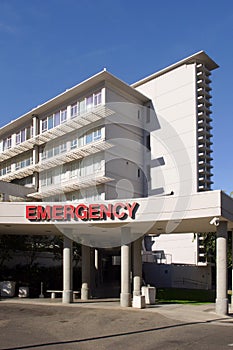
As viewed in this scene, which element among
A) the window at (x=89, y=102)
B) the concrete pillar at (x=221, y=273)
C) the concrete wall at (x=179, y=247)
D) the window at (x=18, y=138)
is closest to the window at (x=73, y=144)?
the window at (x=89, y=102)

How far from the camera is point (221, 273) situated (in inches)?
895

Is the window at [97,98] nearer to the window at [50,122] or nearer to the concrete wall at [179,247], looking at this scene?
the window at [50,122]

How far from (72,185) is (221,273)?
111 ft

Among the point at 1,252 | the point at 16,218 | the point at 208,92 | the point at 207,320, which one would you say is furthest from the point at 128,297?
the point at 208,92

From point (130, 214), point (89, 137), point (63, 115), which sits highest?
point (63, 115)

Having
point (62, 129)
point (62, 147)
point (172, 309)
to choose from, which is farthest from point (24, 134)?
point (172, 309)

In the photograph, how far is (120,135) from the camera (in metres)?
55.2

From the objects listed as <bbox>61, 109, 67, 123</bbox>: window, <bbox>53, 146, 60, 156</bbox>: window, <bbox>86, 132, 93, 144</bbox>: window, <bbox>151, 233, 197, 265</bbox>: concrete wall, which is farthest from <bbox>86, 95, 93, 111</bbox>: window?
<bbox>151, 233, 197, 265</bbox>: concrete wall

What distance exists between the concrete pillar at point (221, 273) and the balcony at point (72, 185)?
94.1 ft

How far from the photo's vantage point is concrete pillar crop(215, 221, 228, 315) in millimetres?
22391

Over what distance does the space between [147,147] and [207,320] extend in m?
42.4

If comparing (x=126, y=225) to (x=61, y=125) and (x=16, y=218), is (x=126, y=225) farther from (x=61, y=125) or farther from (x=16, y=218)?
(x=61, y=125)

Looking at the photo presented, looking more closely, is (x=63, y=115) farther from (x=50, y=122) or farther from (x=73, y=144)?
(x=73, y=144)

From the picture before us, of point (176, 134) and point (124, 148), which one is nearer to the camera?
point (124, 148)
